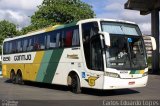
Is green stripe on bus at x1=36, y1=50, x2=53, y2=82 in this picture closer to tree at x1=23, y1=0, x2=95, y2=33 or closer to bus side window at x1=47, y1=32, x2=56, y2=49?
bus side window at x1=47, y1=32, x2=56, y2=49

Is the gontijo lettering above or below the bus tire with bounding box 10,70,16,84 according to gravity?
above

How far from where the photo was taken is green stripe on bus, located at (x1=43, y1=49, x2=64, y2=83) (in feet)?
63.0

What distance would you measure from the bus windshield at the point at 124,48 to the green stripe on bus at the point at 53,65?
353 centimetres

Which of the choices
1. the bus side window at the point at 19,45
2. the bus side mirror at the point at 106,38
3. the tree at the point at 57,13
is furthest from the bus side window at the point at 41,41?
the tree at the point at 57,13

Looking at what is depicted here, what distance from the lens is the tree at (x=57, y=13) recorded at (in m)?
51.1

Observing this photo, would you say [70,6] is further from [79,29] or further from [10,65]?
[79,29]

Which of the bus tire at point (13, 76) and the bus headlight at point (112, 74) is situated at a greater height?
the bus headlight at point (112, 74)

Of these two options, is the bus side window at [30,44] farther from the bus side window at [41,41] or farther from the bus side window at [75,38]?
the bus side window at [75,38]

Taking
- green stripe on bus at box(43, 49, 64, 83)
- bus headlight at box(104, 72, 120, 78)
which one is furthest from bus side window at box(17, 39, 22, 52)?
bus headlight at box(104, 72, 120, 78)

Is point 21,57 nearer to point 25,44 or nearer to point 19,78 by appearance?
point 25,44

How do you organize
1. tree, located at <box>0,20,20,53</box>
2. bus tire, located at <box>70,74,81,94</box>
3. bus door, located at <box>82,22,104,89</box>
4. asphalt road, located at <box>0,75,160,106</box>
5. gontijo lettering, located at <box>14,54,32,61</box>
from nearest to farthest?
asphalt road, located at <box>0,75,160,106</box> < bus door, located at <box>82,22,104,89</box> < bus tire, located at <box>70,74,81,94</box> < gontijo lettering, located at <box>14,54,32,61</box> < tree, located at <box>0,20,20,53</box>

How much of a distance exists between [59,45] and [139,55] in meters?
4.34

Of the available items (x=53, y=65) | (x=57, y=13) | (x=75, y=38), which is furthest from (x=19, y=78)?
(x=57, y=13)

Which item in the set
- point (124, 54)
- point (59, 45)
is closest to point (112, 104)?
point (124, 54)
